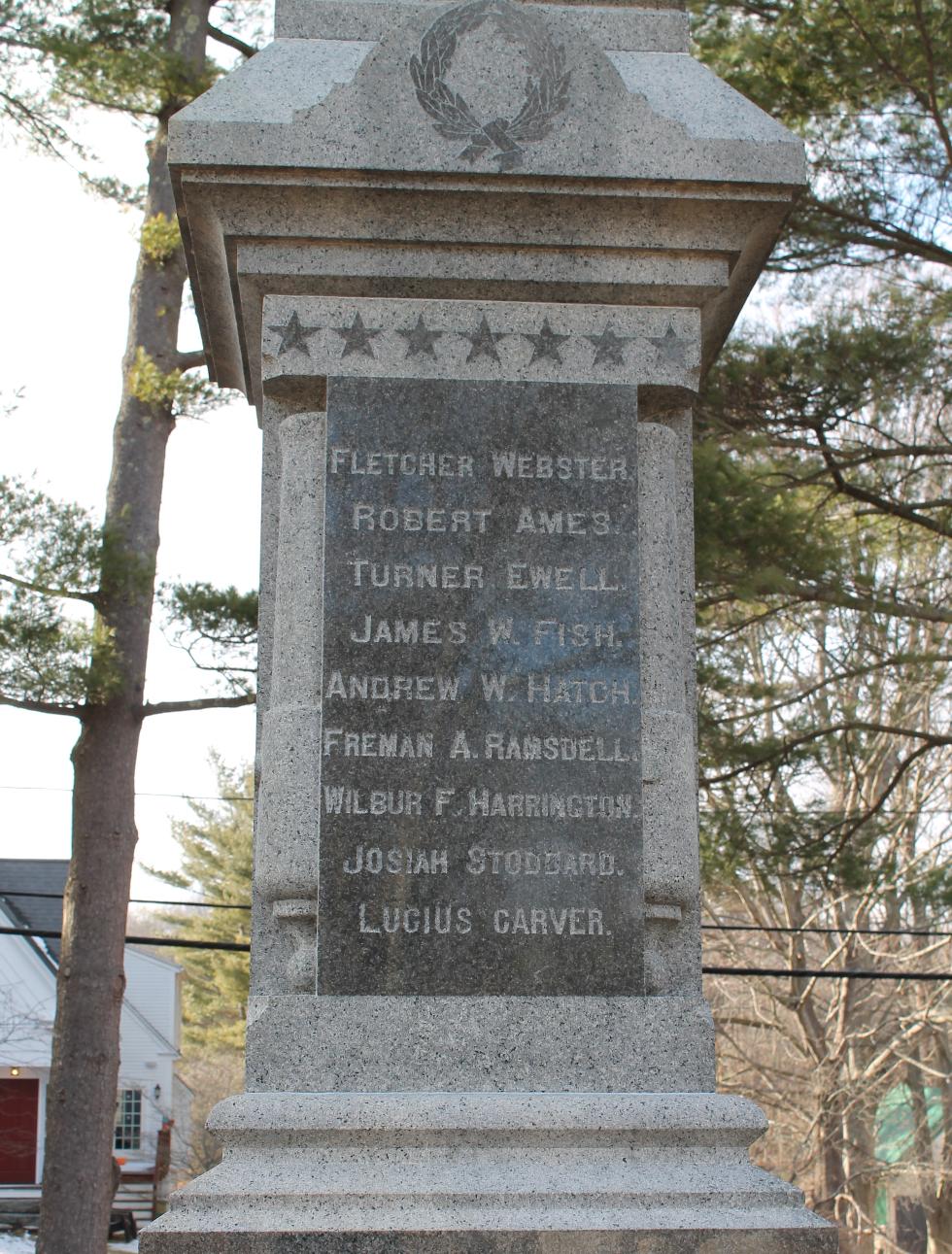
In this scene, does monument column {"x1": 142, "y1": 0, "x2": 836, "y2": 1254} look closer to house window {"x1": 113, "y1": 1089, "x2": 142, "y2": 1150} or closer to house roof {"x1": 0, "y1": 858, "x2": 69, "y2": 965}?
house roof {"x1": 0, "y1": 858, "x2": 69, "y2": 965}

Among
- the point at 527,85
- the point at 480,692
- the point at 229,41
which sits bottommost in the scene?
the point at 480,692

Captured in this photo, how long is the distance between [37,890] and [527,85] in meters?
23.4

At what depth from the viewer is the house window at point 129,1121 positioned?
3067 cm

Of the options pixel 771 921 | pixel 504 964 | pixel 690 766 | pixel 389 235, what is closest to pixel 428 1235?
pixel 504 964

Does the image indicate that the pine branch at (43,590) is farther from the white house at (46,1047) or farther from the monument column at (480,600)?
the white house at (46,1047)

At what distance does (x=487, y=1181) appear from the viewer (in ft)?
10.2

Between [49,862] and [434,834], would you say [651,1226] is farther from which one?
[49,862]

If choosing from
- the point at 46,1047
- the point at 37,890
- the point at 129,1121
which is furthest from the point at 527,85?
the point at 129,1121

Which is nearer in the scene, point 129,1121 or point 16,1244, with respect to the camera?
point 16,1244

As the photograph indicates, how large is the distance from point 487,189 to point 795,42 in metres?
7.43

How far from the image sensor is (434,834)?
3525 millimetres

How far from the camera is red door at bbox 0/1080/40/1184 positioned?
87.2 feet

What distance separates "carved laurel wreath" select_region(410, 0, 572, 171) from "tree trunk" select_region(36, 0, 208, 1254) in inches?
323

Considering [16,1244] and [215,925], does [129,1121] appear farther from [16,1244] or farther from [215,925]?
[16,1244]
